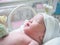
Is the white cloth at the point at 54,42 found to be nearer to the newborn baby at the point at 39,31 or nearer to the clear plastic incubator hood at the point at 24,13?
the newborn baby at the point at 39,31

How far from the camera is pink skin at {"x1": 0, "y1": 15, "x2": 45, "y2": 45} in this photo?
1143 mm

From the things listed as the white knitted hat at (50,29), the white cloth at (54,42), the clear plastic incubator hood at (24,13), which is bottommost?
the white cloth at (54,42)

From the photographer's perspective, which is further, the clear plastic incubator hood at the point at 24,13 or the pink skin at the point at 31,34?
the clear plastic incubator hood at the point at 24,13

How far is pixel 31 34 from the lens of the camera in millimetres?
1230

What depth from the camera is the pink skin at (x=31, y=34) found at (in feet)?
3.75

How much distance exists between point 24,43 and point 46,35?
8.3 inches

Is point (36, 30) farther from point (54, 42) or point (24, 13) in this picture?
point (24, 13)

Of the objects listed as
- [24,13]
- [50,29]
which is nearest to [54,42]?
[50,29]

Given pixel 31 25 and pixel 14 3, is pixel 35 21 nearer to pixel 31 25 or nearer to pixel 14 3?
pixel 31 25

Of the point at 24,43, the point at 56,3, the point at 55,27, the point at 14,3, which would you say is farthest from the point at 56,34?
the point at 14,3

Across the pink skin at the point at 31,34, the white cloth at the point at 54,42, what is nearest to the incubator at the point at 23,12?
the pink skin at the point at 31,34

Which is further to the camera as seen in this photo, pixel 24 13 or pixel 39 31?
pixel 24 13

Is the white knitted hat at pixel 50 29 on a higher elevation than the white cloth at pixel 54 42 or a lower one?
higher

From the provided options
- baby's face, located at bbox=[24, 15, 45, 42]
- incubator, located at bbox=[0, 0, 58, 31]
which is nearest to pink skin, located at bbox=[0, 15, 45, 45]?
baby's face, located at bbox=[24, 15, 45, 42]
